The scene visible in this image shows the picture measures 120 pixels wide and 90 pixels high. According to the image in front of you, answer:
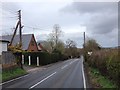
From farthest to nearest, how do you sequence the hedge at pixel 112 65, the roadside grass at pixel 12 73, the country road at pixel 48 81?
1. the roadside grass at pixel 12 73
2. the country road at pixel 48 81
3. the hedge at pixel 112 65

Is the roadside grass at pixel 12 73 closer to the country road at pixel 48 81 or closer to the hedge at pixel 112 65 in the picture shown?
the country road at pixel 48 81

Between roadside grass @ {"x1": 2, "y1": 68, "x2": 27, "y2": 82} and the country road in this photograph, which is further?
roadside grass @ {"x1": 2, "y1": 68, "x2": 27, "y2": 82}

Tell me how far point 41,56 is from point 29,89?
3482 cm

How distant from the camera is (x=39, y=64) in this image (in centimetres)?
4978

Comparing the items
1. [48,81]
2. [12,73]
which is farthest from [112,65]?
[12,73]

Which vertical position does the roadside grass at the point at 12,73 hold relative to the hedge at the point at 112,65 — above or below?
below

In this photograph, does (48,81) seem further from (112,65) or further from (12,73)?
(12,73)

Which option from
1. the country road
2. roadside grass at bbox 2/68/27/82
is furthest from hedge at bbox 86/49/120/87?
roadside grass at bbox 2/68/27/82

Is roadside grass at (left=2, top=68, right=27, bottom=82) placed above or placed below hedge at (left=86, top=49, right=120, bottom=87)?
below

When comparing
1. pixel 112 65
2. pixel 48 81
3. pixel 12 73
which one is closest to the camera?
pixel 112 65

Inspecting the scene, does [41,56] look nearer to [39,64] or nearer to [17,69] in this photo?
[39,64]

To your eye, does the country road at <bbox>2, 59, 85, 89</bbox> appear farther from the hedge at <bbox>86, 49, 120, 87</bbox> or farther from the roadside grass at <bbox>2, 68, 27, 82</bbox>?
the hedge at <bbox>86, 49, 120, 87</bbox>

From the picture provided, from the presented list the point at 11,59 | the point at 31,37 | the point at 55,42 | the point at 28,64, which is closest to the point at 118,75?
the point at 11,59

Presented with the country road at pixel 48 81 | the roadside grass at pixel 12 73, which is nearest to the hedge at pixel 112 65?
the country road at pixel 48 81
